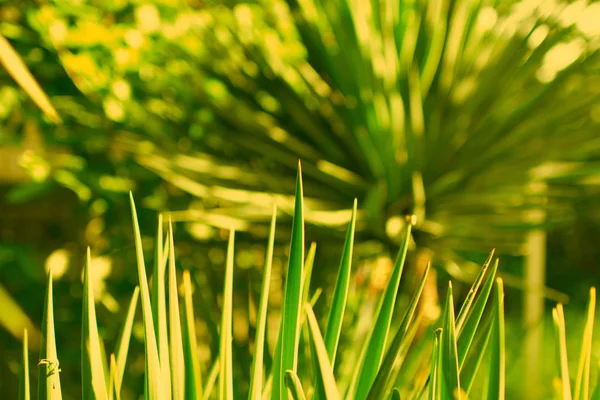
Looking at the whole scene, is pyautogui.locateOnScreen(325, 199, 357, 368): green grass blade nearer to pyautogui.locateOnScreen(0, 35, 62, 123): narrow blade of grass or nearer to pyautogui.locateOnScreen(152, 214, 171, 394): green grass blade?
pyautogui.locateOnScreen(152, 214, 171, 394): green grass blade

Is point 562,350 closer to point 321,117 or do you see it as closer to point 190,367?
point 190,367

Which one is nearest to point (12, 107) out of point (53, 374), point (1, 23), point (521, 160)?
point (1, 23)

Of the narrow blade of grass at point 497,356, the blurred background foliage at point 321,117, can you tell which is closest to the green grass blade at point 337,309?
the narrow blade of grass at point 497,356

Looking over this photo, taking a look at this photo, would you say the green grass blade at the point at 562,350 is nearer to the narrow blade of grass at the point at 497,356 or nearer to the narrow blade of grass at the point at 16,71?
the narrow blade of grass at the point at 497,356

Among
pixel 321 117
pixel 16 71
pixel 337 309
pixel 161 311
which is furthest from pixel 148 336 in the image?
pixel 321 117

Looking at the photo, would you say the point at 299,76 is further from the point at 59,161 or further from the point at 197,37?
the point at 59,161

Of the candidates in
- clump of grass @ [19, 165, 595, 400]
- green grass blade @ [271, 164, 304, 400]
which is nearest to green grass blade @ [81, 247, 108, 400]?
clump of grass @ [19, 165, 595, 400]
